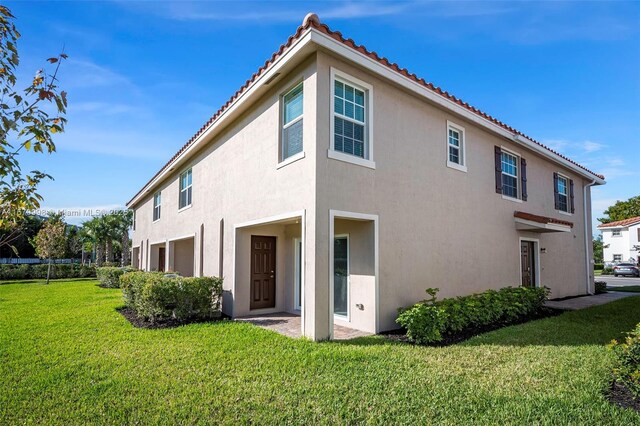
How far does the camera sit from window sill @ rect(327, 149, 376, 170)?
7.85 meters

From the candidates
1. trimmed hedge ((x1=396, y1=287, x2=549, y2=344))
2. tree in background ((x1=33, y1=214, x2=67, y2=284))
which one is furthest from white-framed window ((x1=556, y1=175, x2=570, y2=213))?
tree in background ((x1=33, y1=214, x2=67, y2=284))

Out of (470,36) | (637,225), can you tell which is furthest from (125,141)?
(637,225)

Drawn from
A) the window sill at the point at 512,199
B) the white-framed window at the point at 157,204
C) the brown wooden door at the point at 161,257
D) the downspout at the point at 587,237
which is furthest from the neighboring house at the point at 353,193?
the brown wooden door at the point at 161,257

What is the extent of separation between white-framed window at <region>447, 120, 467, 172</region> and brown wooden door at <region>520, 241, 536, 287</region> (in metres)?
4.92

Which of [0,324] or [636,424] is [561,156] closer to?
[636,424]

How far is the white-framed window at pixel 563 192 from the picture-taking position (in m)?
16.4

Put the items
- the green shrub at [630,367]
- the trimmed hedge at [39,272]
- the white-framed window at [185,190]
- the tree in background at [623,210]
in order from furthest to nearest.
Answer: the tree in background at [623,210]
the trimmed hedge at [39,272]
the white-framed window at [185,190]
the green shrub at [630,367]

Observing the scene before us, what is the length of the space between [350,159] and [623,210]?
71.4 meters

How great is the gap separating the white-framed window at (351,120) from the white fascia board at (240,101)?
0.97 m

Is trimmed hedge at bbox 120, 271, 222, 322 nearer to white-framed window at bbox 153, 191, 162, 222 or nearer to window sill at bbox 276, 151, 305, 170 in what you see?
window sill at bbox 276, 151, 305, 170

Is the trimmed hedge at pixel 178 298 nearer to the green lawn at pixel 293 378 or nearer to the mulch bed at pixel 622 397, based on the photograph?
the green lawn at pixel 293 378

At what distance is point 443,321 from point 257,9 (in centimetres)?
742

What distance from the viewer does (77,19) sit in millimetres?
4793

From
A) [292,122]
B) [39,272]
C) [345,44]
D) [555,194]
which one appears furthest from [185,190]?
[39,272]
